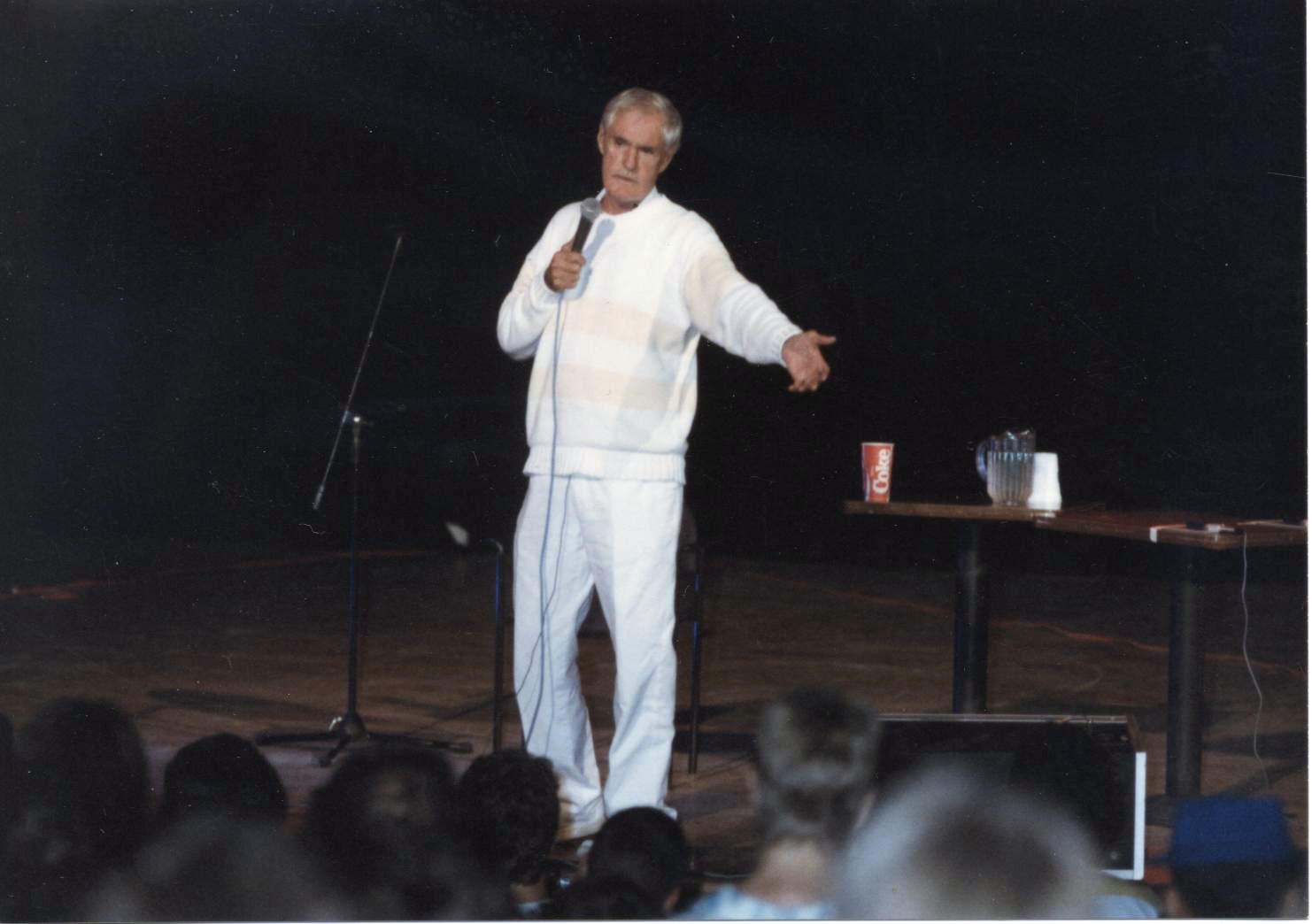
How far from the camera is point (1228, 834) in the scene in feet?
7.64

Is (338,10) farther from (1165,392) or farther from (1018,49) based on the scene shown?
(1165,392)

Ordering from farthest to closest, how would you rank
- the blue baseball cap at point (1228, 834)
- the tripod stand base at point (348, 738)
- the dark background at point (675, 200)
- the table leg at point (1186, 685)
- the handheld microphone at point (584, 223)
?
the dark background at point (675, 200)
the tripod stand base at point (348, 738)
the table leg at point (1186, 685)
the handheld microphone at point (584, 223)
the blue baseball cap at point (1228, 834)

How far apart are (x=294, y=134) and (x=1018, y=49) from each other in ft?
12.0

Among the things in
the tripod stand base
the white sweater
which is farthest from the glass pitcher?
the tripod stand base

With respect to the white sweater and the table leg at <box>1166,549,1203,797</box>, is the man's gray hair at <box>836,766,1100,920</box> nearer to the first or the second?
the white sweater

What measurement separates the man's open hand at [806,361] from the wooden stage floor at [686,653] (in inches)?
45.2

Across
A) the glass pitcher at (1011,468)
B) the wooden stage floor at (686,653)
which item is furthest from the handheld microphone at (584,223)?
the glass pitcher at (1011,468)

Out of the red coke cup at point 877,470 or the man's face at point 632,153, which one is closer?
the man's face at point 632,153

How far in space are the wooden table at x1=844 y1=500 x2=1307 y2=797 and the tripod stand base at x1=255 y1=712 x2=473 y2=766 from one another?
55.9 inches

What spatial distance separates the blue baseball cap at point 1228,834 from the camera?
2311 millimetres

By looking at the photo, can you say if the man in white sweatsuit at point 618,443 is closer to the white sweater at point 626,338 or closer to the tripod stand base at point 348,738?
the white sweater at point 626,338

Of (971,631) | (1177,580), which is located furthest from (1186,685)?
(971,631)

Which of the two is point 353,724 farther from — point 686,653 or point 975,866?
point 975,866

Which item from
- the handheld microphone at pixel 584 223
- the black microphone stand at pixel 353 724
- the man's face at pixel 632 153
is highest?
the man's face at pixel 632 153
